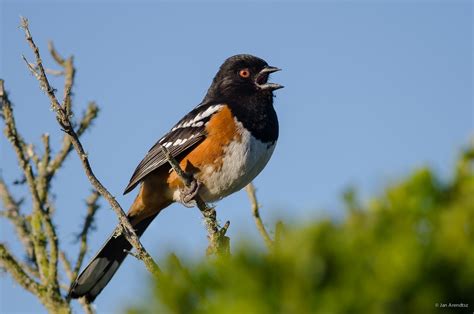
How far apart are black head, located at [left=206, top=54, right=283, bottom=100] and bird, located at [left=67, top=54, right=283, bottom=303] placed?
1 cm

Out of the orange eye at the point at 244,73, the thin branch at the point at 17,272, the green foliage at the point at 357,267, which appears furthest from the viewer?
the orange eye at the point at 244,73

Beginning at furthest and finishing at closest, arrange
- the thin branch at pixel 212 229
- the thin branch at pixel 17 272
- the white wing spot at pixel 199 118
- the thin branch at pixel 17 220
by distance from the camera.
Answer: the white wing spot at pixel 199 118 → the thin branch at pixel 17 220 → the thin branch at pixel 17 272 → the thin branch at pixel 212 229

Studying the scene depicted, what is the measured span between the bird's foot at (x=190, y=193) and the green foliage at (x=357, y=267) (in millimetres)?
2674

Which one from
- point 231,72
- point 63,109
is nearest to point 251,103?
point 231,72

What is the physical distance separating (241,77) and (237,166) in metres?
0.89

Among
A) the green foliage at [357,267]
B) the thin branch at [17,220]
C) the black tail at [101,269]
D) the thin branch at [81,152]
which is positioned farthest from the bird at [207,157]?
the green foliage at [357,267]

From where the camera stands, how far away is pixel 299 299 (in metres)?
1.17

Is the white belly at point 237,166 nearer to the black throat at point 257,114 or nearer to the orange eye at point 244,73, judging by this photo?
the black throat at point 257,114

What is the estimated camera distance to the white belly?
13.9ft

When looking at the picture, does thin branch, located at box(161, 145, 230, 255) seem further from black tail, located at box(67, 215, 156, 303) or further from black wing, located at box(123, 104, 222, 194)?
black wing, located at box(123, 104, 222, 194)

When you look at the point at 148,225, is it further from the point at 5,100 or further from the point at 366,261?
the point at 366,261

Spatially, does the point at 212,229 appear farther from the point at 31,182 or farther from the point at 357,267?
the point at 357,267

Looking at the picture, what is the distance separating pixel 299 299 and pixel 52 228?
2.44 meters

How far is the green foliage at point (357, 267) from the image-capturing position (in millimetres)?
1187
